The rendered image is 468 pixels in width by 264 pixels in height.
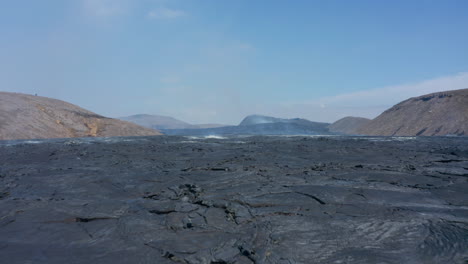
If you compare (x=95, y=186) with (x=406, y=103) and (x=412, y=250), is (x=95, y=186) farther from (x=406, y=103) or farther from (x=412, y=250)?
(x=406, y=103)

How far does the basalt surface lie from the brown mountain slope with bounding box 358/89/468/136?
49054 millimetres

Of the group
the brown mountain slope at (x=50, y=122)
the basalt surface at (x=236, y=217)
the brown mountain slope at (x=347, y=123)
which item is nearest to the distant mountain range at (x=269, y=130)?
the brown mountain slope at (x=347, y=123)

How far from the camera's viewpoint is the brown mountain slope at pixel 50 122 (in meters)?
31.0

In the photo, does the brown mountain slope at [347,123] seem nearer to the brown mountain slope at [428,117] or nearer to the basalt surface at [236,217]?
the brown mountain slope at [428,117]

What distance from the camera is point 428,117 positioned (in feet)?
Answer: 183

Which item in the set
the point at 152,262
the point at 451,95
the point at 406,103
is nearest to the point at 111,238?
the point at 152,262

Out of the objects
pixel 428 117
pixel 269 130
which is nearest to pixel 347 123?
pixel 269 130

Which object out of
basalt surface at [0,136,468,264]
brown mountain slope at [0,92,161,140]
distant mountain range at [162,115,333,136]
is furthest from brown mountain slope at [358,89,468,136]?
basalt surface at [0,136,468,264]

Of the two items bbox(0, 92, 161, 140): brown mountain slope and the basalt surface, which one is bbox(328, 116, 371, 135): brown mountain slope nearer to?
bbox(0, 92, 161, 140): brown mountain slope

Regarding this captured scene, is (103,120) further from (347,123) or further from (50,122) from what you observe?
(347,123)

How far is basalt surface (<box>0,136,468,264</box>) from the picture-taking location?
11.8 feet

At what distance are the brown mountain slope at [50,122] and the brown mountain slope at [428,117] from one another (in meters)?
46.7

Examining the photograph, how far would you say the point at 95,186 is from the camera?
720cm

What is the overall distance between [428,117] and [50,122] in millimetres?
61707
